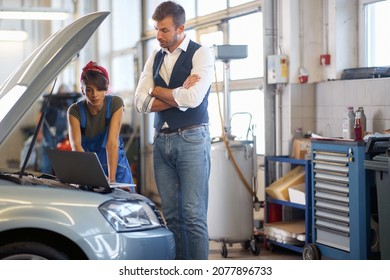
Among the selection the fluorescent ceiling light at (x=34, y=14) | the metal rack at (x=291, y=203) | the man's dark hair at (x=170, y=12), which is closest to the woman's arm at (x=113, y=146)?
the man's dark hair at (x=170, y=12)

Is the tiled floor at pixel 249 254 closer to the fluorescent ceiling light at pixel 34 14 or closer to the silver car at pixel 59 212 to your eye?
the silver car at pixel 59 212

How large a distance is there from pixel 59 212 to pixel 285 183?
2.58 metres

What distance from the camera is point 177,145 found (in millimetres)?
3246

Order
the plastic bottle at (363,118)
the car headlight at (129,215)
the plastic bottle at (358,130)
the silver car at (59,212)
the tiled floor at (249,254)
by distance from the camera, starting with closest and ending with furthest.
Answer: the silver car at (59,212), the car headlight at (129,215), the plastic bottle at (358,130), the plastic bottle at (363,118), the tiled floor at (249,254)

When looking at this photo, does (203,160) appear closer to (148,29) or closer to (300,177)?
(300,177)

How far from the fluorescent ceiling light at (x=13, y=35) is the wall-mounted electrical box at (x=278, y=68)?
4810 millimetres

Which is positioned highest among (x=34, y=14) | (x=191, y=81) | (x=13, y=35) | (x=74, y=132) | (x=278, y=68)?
(x=34, y=14)

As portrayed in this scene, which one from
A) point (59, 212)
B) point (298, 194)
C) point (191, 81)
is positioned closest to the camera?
point (59, 212)

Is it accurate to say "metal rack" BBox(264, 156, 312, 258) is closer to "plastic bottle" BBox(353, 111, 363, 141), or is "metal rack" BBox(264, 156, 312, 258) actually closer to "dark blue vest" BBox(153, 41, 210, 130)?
"plastic bottle" BBox(353, 111, 363, 141)

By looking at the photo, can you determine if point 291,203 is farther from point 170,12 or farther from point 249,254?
point 170,12

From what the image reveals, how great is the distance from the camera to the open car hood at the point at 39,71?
2463mm

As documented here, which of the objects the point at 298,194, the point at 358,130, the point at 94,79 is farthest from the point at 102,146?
the point at 298,194

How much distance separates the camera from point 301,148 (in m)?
4.72
